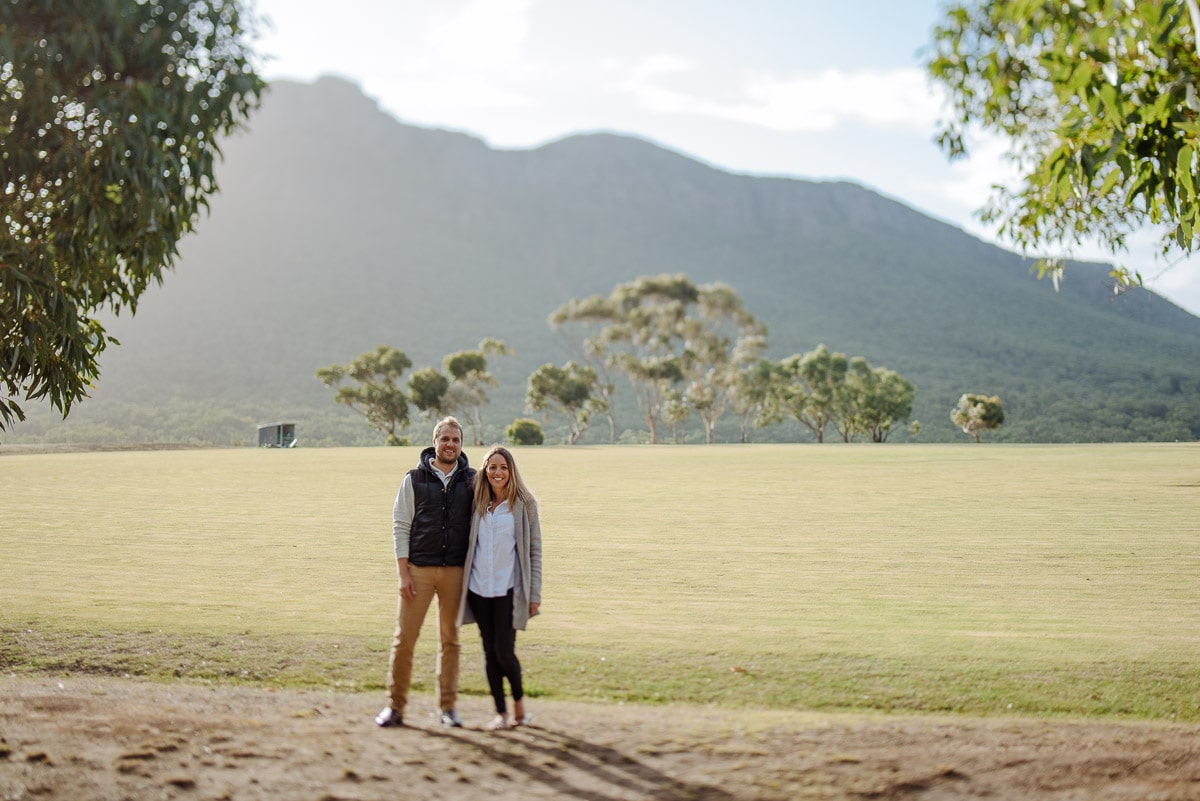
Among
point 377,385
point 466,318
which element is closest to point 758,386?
point 377,385

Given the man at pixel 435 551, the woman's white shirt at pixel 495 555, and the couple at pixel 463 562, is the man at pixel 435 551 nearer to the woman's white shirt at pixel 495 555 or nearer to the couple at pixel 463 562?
the couple at pixel 463 562

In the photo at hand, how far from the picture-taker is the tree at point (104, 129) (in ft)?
28.4

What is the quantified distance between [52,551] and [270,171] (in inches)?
7129

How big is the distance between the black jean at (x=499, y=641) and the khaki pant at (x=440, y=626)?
24 centimetres

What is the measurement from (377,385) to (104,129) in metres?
80.7

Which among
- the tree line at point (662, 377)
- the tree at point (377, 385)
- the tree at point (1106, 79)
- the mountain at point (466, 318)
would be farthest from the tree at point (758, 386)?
the tree at point (1106, 79)

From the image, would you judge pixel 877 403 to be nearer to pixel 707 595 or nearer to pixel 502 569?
pixel 707 595

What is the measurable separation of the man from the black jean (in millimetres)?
296

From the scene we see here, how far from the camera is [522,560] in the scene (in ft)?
26.6

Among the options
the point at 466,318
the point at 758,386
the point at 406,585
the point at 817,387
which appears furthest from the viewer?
the point at 466,318

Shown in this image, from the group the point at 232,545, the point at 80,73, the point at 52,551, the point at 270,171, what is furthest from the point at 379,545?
the point at 270,171

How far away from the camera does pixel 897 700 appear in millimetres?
9289

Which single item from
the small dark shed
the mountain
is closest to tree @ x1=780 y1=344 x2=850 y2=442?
the mountain

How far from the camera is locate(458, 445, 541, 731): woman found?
8.06 meters
